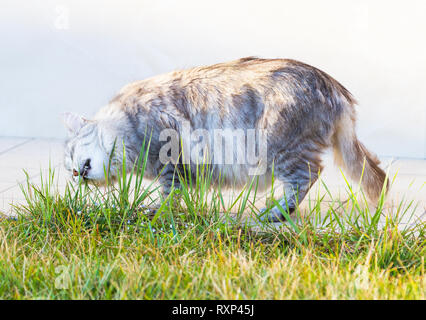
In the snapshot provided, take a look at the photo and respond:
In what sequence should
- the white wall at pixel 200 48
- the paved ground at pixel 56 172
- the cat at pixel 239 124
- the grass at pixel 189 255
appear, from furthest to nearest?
the white wall at pixel 200 48
the paved ground at pixel 56 172
the cat at pixel 239 124
the grass at pixel 189 255

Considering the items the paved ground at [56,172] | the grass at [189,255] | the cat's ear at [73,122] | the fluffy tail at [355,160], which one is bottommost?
the paved ground at [56,172]

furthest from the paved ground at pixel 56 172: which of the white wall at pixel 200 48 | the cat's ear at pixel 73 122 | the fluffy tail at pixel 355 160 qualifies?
the white wall at pixel 200 48

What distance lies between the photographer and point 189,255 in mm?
3641

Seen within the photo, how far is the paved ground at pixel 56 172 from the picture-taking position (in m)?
5.12

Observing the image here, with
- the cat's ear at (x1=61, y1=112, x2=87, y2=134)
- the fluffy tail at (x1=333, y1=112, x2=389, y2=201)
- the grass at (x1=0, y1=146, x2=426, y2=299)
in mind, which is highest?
the cat's ear at (x1=61, y1=112, x2=87, y2=134)

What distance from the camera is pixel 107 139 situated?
14.7 ft

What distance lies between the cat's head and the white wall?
8.72 feet

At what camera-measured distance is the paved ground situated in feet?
16.8

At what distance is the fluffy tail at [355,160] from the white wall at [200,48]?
2192 mm

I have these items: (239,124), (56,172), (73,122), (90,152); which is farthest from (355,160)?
(56,172)

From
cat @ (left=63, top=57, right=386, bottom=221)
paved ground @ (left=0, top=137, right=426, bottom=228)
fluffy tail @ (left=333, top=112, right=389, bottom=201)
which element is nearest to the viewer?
cat @ (left=63, top=57, right=386, bottom=221)

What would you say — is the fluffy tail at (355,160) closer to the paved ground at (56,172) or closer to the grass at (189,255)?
the paved ground at (56,172)

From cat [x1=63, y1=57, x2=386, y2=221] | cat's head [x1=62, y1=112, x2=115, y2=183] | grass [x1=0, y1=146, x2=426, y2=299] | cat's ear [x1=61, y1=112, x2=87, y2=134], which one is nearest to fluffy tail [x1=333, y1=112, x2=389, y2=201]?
cat [x1=63, y1=57, x2=386, y2=221]

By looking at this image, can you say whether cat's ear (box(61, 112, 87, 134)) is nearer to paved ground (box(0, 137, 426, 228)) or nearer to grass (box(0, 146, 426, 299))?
paved ground (box(0, 137, 426, 228))
